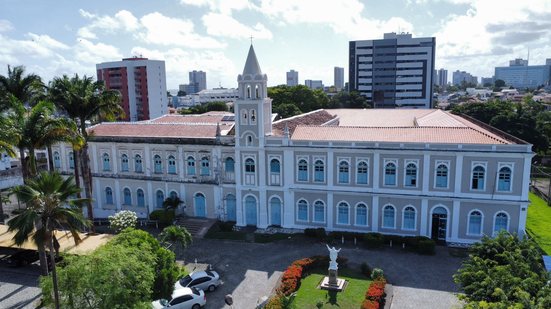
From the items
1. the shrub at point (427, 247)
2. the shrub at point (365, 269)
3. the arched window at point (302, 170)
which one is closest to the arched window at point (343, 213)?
the arched window at point (302, 170)

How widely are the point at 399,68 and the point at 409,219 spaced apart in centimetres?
9188

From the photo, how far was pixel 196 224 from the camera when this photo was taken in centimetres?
3294

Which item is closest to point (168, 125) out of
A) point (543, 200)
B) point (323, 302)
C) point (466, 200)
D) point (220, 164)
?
point (220, 164)

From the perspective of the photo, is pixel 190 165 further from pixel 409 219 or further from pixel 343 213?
pixel 409 219

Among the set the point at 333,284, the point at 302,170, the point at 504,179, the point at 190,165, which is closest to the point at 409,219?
the point at 504,179

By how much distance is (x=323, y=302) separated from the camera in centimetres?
2131

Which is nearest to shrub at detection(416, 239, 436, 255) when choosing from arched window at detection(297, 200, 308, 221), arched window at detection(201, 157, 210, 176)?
arched window at detection(297, 200, 308, 221)

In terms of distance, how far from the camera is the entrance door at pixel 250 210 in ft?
106

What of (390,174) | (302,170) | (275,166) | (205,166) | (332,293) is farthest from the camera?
(205,166)

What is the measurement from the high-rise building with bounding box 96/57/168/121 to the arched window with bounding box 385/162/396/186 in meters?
82.0

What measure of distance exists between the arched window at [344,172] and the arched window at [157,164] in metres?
14.4

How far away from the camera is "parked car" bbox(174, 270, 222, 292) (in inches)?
888

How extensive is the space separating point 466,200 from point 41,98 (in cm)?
2880

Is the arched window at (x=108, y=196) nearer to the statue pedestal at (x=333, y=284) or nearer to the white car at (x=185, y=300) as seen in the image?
the white car at (x=185, y=300)
